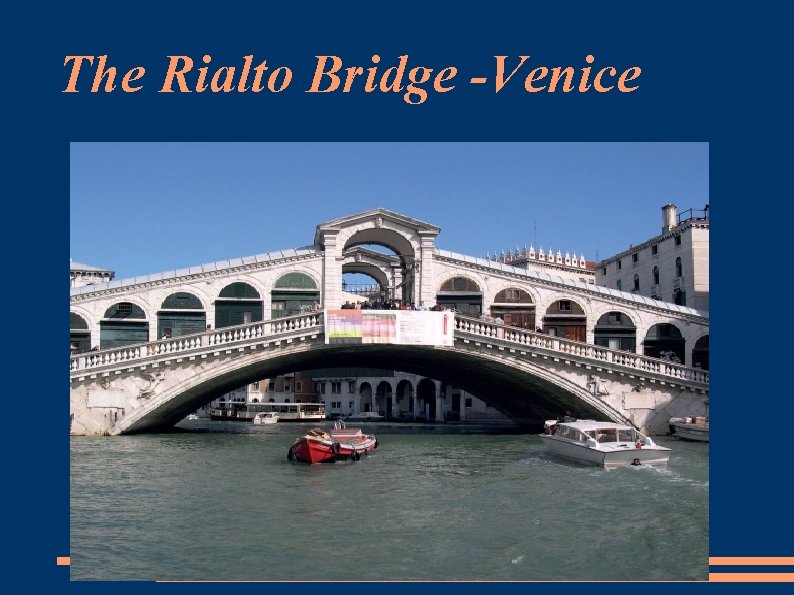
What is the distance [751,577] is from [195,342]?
22.4m

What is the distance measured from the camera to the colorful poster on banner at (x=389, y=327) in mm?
28781

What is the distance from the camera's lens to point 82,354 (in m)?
26.8

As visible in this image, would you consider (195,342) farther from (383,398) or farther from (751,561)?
(383,398)

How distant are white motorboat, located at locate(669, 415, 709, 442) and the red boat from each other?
10.8 metres

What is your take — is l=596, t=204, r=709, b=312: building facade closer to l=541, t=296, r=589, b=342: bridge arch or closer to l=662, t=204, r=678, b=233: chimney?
l=662, t=204, r=678, b=233: chimney

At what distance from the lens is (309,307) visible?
31.6 metres

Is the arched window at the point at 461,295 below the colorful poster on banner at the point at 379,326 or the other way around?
the other way around

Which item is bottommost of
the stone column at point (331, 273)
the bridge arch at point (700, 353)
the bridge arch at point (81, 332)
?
the bridge arch at point (700, 353)

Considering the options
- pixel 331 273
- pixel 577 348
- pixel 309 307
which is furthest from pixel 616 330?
pixel 309 307

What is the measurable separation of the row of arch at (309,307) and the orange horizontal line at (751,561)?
2409cm

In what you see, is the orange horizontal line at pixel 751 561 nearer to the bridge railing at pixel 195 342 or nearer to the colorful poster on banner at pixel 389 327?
the colorful poster on banner at pixel 389 327

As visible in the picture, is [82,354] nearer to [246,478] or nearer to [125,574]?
[246,478]

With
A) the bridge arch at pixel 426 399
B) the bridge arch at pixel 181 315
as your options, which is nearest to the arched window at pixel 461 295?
the bridge arch at pixel 181 315

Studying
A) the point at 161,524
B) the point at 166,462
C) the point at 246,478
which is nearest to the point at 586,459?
the point at 246,478
